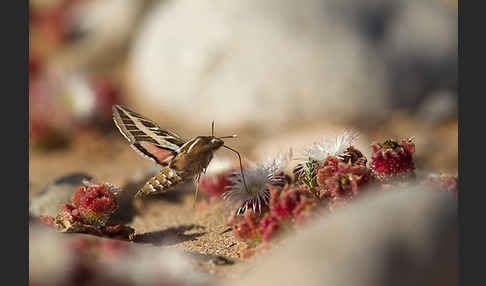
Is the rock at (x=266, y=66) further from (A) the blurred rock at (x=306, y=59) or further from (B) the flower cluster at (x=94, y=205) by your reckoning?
(B) the flower cluster at (x=94, y=205)

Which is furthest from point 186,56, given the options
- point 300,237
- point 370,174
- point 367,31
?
point 300,237

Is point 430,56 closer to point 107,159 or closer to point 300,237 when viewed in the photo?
point 107,159

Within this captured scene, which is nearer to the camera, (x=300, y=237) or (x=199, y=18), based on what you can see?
(x=300, y=237)

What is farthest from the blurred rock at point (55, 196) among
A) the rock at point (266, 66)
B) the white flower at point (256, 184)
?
the rock at point (266, 66)

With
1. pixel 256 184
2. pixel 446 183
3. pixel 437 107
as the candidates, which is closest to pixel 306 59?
pixel 437 107

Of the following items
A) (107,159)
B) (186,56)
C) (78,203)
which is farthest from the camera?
(186,56)

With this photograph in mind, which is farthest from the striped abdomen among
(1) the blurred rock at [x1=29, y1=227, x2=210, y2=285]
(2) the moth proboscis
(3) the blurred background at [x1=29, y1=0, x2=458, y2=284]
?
(3) the blurred background at [x1=29, y1=0, x2=458, y2=284]
